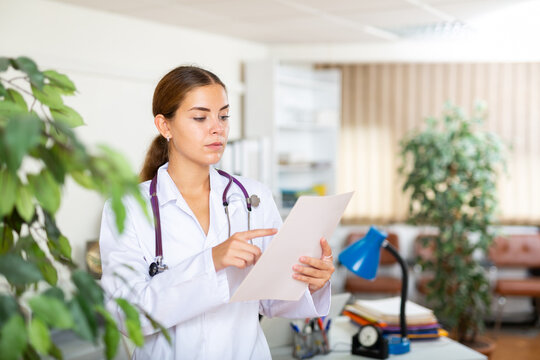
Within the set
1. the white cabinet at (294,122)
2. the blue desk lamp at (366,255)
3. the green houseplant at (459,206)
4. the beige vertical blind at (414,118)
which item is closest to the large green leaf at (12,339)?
the blue desk lamp at (366,255)

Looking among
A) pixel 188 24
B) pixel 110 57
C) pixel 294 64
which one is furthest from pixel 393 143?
pixel 110 57

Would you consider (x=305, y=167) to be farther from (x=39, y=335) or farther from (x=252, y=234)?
(x=39, y=335)

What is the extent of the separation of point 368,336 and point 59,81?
1795 millimetres

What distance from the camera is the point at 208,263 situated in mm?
1503

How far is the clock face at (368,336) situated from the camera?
95.2 inches

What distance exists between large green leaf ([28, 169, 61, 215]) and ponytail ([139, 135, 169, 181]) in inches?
42.3

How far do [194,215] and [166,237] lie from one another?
0.11 meters

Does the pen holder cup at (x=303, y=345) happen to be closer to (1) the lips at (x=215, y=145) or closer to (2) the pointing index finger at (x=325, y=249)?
(2) the pointing index finger at (x=325, y=249)

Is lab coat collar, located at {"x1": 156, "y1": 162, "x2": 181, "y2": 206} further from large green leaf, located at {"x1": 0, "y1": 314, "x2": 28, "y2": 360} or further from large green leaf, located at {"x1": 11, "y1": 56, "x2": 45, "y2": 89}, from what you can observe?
large green leaf, located at {"x1": 0, "y1": 314, "x2": 28, "y2": 360}

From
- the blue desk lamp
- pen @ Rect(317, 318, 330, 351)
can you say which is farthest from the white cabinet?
the blue desk lamp

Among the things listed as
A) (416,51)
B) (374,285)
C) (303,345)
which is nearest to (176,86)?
(303,345)

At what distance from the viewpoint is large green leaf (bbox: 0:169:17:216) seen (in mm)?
807

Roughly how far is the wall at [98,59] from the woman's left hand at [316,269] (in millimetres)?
2954

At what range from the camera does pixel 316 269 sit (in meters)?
1.65
